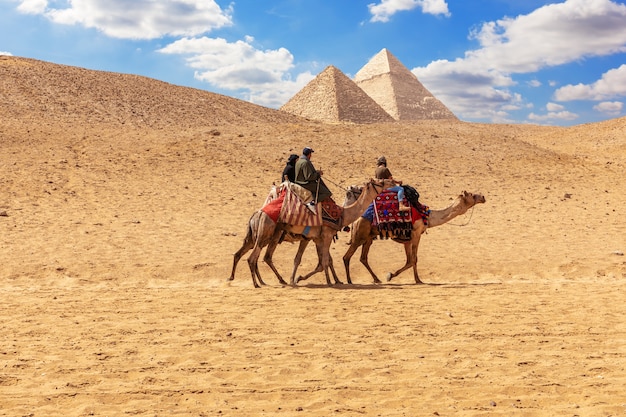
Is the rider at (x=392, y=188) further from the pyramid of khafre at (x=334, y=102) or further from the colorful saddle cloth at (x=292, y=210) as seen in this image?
the pyramid of khafre at (x=334, y=102)

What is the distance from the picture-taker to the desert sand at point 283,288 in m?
5.09

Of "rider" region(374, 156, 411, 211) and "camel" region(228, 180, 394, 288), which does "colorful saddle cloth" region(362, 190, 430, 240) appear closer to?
"rider" region(374, 156, 411, 211)

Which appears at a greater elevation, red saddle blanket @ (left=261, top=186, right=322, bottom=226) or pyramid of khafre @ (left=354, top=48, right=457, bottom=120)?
pyramid of khafre @ (left=354, top=48, right=457, bottom=120)

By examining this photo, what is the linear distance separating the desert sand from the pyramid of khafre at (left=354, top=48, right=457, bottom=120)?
5176cm

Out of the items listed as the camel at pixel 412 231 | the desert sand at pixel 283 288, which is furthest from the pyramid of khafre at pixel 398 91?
the camel at pixel 412 231

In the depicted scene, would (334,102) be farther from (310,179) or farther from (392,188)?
(310,179)

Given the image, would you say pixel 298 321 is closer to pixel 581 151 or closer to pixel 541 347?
pixel 541 347

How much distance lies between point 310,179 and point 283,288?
5.79ft

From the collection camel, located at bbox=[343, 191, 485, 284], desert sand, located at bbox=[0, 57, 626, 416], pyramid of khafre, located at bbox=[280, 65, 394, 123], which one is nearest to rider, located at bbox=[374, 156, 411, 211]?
camel, located at bbox=[343, 191, 485, 284]

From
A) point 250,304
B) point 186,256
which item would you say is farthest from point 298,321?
point 186,256

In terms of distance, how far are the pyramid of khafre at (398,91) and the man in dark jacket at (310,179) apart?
6917 centimetres

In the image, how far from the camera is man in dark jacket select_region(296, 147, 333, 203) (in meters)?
9.84

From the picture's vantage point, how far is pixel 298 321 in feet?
24.3

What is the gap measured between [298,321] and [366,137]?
67.6ft
